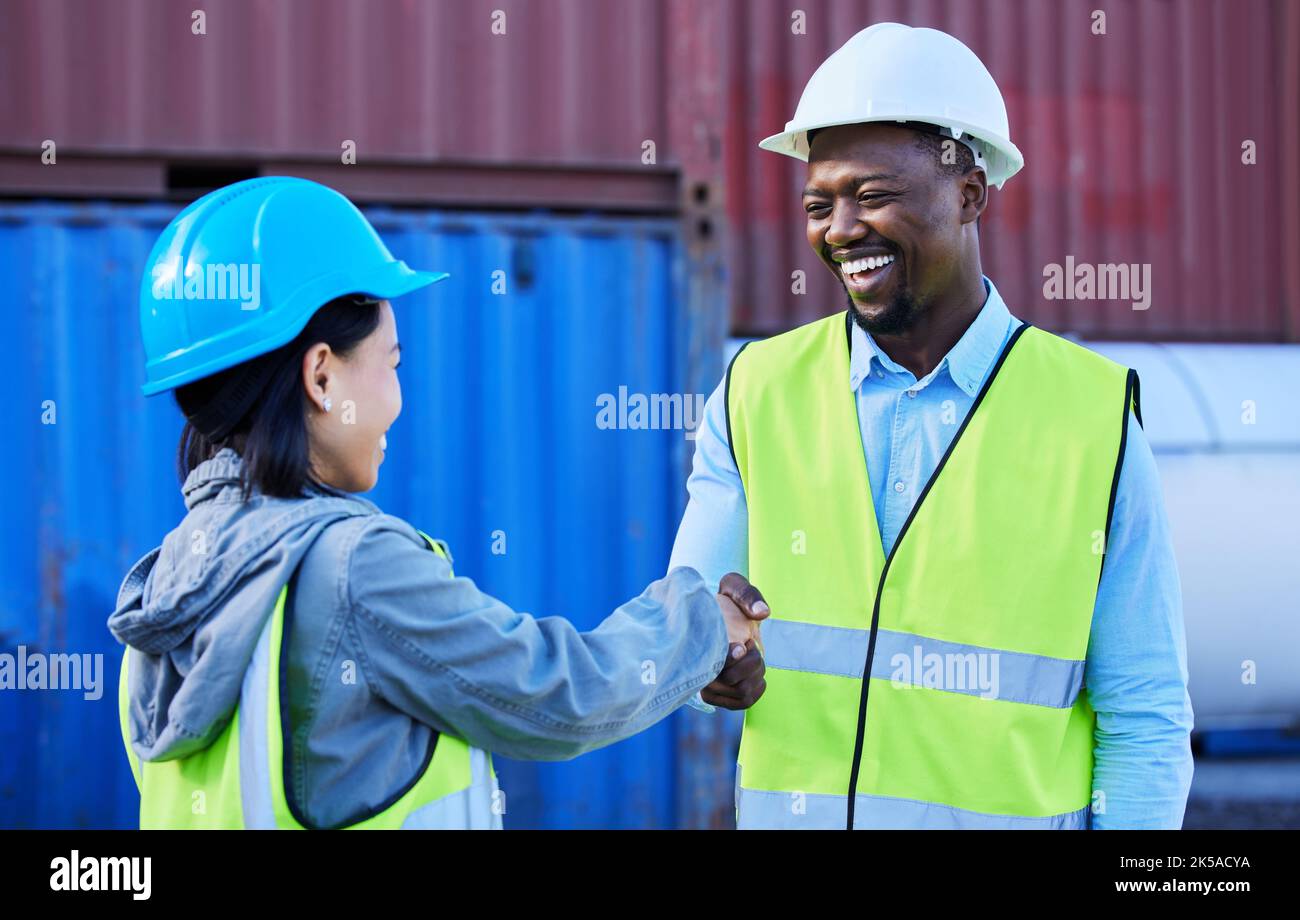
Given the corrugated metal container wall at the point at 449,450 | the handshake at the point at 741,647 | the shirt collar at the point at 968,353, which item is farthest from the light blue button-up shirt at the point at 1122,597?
the corrugated metal container wall at the point at 449,450

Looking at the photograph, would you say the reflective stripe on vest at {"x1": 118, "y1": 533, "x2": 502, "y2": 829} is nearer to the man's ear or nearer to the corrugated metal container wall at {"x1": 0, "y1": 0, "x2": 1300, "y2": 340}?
the man's ear

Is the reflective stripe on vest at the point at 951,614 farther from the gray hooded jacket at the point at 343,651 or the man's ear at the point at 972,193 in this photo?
the gray hooded jacket at the point at 343,651

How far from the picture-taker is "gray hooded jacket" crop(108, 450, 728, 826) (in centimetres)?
136

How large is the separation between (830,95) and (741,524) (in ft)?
2.35

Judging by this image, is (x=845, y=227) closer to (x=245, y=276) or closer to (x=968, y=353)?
(x=968, y=353)

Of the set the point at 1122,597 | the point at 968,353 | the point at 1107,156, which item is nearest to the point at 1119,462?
the point at 1122,597

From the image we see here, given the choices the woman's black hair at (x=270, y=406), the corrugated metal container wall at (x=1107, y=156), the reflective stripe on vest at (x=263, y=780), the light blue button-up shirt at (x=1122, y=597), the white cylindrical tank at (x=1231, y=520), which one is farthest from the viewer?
the corrugated metal container wall at (x=1107, y=156)

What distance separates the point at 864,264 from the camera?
6.25 ft

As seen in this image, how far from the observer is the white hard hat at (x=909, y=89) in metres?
1.85

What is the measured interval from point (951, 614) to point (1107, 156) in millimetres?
4345

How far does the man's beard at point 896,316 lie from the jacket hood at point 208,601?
907 millimetres

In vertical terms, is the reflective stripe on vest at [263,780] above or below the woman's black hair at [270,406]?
below
